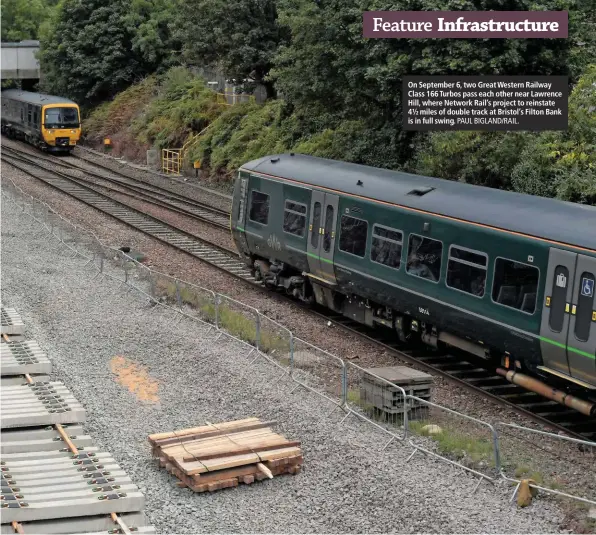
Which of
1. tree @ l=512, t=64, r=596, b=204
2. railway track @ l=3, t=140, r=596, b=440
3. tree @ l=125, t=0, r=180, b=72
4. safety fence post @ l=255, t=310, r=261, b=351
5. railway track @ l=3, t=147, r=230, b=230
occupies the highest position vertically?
tree @ l=125, t=0, r=180, b=72

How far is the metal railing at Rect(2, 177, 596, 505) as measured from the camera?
12664mm

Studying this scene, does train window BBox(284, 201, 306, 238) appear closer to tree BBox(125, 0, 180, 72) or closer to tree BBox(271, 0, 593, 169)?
tree BBox(271, 0, 593, 169)

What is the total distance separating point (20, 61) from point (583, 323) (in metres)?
63.9

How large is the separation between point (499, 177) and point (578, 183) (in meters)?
3.60

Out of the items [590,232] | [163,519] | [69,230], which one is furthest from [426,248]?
[69,230]

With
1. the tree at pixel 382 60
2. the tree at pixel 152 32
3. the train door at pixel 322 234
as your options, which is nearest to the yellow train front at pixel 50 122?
the tree at pixel 152 32

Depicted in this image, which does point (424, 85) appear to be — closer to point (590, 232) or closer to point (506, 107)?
point (506, 107)

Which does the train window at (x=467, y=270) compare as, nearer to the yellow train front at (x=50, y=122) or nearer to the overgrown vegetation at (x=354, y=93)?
the overgrown vegetation at (x=354, y=93)

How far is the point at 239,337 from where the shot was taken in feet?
63.3

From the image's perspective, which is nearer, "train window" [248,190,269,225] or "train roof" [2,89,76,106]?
"train window" [248,190,269,225]

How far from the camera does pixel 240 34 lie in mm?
41625

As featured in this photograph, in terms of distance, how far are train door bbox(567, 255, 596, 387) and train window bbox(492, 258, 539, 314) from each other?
855 mm

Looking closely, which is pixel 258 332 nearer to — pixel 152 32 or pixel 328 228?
pixel 328 228

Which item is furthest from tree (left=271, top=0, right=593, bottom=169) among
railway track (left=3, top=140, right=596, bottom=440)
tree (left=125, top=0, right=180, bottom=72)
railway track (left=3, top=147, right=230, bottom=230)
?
tree (left=125, top=0, right=180, bottom=72)
